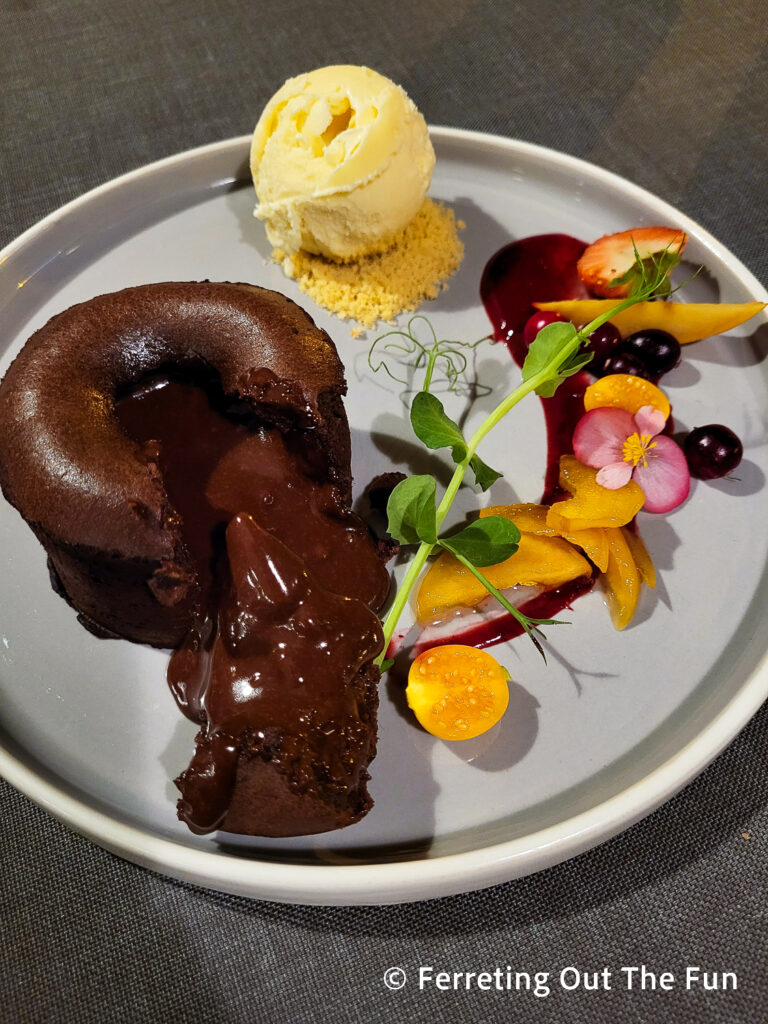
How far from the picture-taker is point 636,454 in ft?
6.30

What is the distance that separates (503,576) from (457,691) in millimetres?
321

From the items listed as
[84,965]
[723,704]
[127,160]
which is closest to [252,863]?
[84,965]

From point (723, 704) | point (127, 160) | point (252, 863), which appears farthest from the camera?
point (127, 160)

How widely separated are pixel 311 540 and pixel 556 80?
89.6 inches

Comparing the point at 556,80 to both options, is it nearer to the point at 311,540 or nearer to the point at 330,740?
the point at 311,540

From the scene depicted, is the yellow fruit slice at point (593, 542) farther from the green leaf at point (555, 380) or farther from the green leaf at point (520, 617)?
the green leaf at point (555, 380)

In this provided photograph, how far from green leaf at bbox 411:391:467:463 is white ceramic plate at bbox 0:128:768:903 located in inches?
7.5

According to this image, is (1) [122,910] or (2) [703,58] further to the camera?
(2) [703,58]

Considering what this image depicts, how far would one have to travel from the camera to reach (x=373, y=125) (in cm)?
208

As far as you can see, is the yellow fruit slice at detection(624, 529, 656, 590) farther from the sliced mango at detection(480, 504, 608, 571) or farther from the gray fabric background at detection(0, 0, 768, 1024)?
the gray fabric background at detection(0, 0, 768, 1024)

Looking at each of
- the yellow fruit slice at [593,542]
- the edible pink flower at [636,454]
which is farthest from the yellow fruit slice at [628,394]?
the yellow fruit slice at [593,542]

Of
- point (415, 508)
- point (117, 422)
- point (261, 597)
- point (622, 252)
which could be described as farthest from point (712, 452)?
point (117, 422)

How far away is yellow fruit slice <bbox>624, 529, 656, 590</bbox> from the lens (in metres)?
1.85

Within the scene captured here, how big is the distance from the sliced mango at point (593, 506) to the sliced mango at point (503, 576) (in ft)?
0.21
